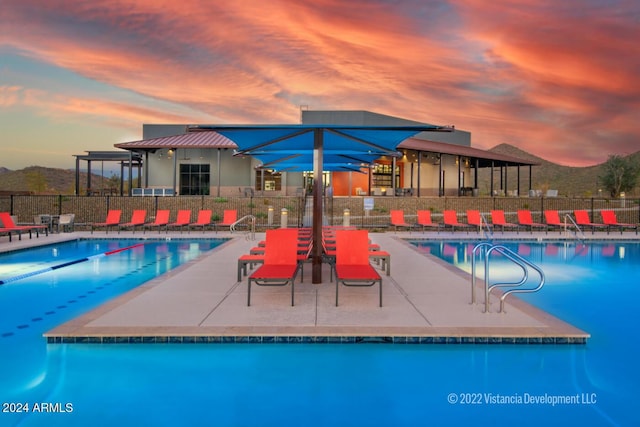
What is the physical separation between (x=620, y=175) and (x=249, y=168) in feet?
122

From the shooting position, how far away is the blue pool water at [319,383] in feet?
11.8

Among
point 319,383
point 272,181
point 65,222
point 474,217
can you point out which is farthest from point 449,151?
point 319,383

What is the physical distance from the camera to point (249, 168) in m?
28.4

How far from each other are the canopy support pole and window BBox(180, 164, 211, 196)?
73.2 ft

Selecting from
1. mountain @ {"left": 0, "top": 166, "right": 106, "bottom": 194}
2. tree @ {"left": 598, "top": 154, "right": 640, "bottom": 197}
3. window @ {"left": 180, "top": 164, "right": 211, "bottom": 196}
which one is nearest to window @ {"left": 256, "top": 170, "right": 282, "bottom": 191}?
window @ {"left": 180, "top": 164, "right": 211, "bottom": 196}

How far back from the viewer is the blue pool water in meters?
3.60

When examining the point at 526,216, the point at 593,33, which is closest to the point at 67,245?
the point at 526,216

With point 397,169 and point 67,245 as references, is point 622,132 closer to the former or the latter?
point 397,169

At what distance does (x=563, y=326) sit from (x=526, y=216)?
586 inches

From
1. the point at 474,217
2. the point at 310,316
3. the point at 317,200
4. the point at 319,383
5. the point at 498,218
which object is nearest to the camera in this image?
the point at 319,383

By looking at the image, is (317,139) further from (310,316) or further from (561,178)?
(561,178)

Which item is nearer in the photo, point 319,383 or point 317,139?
point 319,383

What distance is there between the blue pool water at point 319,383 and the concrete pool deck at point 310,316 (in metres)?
0.13

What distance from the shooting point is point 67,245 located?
14.6 meters
